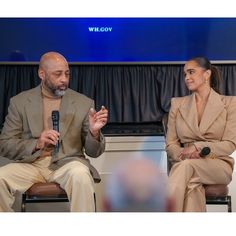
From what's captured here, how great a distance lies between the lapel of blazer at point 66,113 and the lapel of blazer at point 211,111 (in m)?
0.63

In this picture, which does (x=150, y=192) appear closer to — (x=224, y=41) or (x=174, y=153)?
(x=174, y=153)

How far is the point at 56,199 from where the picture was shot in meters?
2.11

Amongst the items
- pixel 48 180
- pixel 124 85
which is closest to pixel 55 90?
pixel 48 180

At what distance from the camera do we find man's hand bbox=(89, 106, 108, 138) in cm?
203

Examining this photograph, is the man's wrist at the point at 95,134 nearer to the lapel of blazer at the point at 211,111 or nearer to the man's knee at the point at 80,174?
the man's knee at the point at 80,174

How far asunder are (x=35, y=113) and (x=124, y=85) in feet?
3.44

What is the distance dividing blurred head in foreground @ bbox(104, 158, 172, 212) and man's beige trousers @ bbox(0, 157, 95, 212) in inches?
38.1

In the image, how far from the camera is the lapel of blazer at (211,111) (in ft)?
7.54

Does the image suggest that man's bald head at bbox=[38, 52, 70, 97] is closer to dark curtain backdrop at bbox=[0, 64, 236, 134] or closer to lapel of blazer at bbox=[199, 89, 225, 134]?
lapel of blazer at bbox=[199, 89, 225, 134]

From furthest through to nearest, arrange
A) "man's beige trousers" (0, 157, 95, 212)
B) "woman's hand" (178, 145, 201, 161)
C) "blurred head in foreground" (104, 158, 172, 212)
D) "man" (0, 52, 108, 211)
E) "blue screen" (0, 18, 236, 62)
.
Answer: "blue screen" (0, 18, 236, 62), "woman's hand" (178, 145, 201, 161), "man" (0, 52, 108, 211), "man's beige trousers" (0, 157, 95, 212), "blurred head in foreground" (104, 158, 172, 212)

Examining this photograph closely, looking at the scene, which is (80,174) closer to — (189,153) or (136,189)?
(189,153)

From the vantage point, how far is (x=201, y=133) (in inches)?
90.3

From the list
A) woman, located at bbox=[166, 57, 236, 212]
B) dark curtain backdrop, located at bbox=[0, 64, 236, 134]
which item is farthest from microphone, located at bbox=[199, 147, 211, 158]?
dark curtain backdrop, located at bbox=[0, 64, 236, 134]
